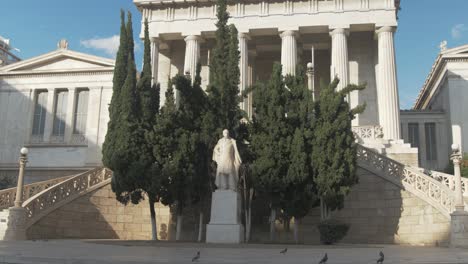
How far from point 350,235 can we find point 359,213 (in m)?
1.09

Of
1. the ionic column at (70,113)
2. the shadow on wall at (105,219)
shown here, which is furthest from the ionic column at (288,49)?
the ionic column at (70,113)

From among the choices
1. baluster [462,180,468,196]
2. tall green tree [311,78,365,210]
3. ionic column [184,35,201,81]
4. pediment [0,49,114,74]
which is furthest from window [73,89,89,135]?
baluster [462,180,468,196]

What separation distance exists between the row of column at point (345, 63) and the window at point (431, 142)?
993cm

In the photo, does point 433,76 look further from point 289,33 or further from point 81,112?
point 81,112

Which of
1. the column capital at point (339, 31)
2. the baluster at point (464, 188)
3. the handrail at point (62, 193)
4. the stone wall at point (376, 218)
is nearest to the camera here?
the stone wall at point (376, 218)

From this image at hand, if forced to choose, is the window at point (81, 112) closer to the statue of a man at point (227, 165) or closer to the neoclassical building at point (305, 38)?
the neoclassical building at point (305, 38)

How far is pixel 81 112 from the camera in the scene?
143 feet

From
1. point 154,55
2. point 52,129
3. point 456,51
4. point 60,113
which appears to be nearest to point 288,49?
point 154,55

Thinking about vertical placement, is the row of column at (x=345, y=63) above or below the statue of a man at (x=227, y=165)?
above

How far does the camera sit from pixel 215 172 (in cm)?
1839

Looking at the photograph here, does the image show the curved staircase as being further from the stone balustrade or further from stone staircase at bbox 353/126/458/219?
the stone balustrade

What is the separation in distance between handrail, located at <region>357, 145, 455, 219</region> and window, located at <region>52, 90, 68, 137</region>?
2784 centimetres

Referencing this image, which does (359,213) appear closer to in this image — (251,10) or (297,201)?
(297,201)

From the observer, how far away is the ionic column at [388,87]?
111 ft
